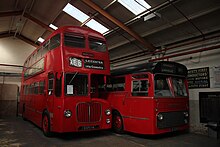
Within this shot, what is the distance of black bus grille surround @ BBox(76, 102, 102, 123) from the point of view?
6.01m

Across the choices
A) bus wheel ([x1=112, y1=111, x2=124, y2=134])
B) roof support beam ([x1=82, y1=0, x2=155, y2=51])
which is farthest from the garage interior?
bus wheel ([x1=112, y1=111, x2=124, y2=134])

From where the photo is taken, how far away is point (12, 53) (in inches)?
631

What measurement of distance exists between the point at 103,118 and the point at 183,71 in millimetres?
3467

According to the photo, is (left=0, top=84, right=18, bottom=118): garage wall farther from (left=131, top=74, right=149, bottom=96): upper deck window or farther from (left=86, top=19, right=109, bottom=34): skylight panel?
(left=131, top=74, right=149, bottom=96): upper deck window

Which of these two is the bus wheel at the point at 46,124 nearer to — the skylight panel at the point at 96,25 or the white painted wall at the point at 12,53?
the skylight panel at the point at 96,25

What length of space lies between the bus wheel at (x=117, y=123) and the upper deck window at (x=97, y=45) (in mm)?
2633

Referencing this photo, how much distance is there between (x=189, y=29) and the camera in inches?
313

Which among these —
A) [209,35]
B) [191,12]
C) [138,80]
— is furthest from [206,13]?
[138,80]

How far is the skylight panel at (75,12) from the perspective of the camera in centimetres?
959

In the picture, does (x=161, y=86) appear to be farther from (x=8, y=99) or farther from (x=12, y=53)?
(x=12, y=53)

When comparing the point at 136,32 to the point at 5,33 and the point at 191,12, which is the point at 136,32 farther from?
the point at 5,33

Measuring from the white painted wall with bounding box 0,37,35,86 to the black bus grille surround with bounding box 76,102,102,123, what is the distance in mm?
11984

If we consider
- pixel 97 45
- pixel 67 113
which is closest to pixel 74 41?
pixel 97 45

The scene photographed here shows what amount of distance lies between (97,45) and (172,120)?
12.7ft
